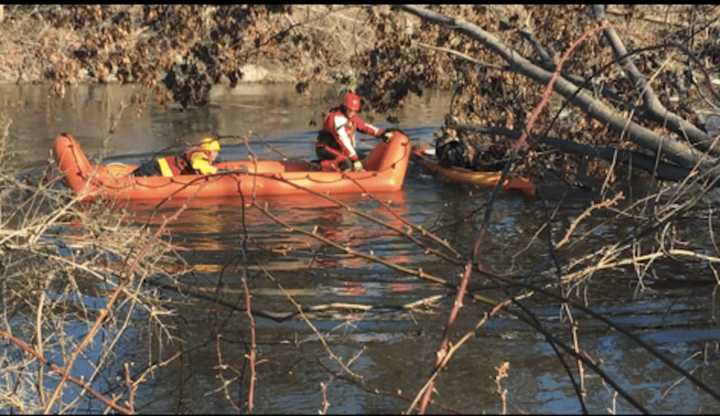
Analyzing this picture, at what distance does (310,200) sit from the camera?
16281 mm

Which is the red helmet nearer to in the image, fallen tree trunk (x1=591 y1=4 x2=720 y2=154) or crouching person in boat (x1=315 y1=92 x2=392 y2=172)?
crouching person in boat (x1=315 y1=92 x2=392 y2=172)

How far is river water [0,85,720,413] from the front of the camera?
7934mm

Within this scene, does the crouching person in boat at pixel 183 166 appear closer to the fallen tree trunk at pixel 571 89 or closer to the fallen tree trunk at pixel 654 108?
the fallen tree trunk at pixel 571 89

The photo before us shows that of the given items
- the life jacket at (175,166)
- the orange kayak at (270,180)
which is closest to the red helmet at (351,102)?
the orange kayak at (270,180)

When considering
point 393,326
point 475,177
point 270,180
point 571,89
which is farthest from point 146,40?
point 475,177

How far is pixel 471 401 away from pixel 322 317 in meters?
2.06

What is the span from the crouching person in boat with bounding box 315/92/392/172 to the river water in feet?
2.32

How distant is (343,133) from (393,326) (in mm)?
7168

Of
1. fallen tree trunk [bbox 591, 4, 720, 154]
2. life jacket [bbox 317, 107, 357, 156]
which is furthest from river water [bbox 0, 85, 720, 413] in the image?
fallen tree trunk [bbox 591, 4, 720, 154]

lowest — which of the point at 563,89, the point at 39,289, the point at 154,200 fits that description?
the point at 154,200

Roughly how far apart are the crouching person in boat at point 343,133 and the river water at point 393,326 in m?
0.71

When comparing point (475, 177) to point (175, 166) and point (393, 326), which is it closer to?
point (175, 166)

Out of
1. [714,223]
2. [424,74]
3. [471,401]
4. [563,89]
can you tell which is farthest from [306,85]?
[471,401]

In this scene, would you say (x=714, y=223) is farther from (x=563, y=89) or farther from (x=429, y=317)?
(x=429, y=317)
